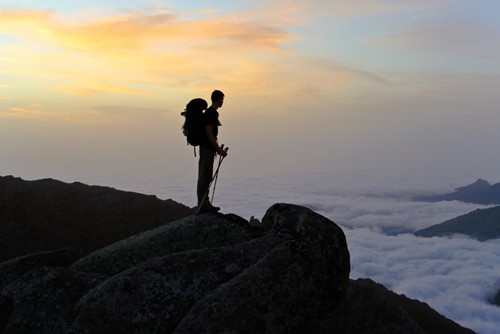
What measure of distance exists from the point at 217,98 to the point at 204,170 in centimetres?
250

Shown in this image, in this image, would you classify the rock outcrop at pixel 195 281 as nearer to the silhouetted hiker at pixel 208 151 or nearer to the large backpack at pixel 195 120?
the silhouetted hiker at pixel 208 151

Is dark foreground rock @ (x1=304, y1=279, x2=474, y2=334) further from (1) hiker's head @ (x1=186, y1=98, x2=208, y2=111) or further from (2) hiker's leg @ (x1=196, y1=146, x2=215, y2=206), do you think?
(1) hiker's head @ (x1=186, y1=98, x2=208, y2=111)

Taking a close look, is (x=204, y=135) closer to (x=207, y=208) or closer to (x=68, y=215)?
(x=207, y=208)

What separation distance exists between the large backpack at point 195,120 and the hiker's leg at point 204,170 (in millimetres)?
517

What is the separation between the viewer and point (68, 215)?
34.9 m

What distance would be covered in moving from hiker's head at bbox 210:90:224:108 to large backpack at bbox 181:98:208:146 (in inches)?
12.8

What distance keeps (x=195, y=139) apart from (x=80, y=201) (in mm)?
23138

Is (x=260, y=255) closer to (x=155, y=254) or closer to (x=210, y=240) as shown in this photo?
(x=210, y=240)

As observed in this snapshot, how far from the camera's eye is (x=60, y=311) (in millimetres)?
12203

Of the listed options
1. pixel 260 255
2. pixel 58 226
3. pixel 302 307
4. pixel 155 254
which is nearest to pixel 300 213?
pixel 260 255

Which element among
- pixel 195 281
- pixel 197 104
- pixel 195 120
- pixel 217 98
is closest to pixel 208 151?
pixel 195 120

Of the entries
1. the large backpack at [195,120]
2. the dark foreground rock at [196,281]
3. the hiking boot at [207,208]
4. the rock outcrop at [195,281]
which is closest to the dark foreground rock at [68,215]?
the hiking boot at [207,208]

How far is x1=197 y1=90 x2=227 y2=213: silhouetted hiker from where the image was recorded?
1548 cm

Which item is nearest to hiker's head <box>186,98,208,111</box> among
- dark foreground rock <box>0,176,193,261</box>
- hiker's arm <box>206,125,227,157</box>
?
hiker's arm <box>206,125,227,157</box>
